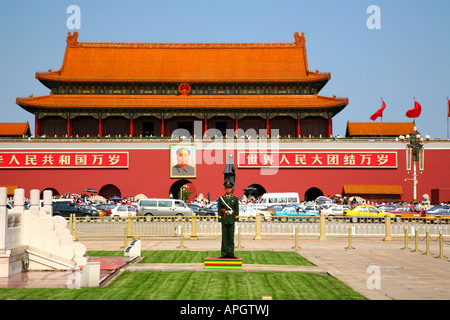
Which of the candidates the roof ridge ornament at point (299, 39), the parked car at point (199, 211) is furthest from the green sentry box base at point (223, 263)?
the roof ridge ornament at point (299, 39)

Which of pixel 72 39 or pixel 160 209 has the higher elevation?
pixel 72 39

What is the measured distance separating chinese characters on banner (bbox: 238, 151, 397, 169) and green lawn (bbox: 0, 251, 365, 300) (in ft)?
107

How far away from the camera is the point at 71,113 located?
1917 inches

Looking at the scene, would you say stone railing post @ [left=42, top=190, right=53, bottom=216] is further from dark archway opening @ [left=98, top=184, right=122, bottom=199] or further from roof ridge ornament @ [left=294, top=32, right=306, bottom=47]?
roof ridge ornament @ [left=294, top=32, right=306, bottom=47]

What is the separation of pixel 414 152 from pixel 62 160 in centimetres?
2574

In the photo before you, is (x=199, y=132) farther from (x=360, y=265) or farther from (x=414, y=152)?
(x=360, y=265)

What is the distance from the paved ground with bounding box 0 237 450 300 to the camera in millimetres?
11164

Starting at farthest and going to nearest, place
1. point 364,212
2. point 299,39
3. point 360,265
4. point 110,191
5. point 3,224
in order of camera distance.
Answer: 1. point 299,39
2. point 110,191
3. point 364,212
4. point 360,265
5. point 3,224

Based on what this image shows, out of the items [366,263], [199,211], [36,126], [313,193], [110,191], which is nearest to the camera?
[366,263]

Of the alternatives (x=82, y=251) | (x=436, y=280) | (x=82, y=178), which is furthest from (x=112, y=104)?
(x=436, y=280)

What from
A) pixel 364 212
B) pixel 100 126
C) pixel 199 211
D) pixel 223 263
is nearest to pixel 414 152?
pixel 364 212

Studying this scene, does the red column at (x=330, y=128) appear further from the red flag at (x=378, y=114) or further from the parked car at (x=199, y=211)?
the parked car at (x=199, y=211)

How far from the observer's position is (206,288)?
1095 centimetres
